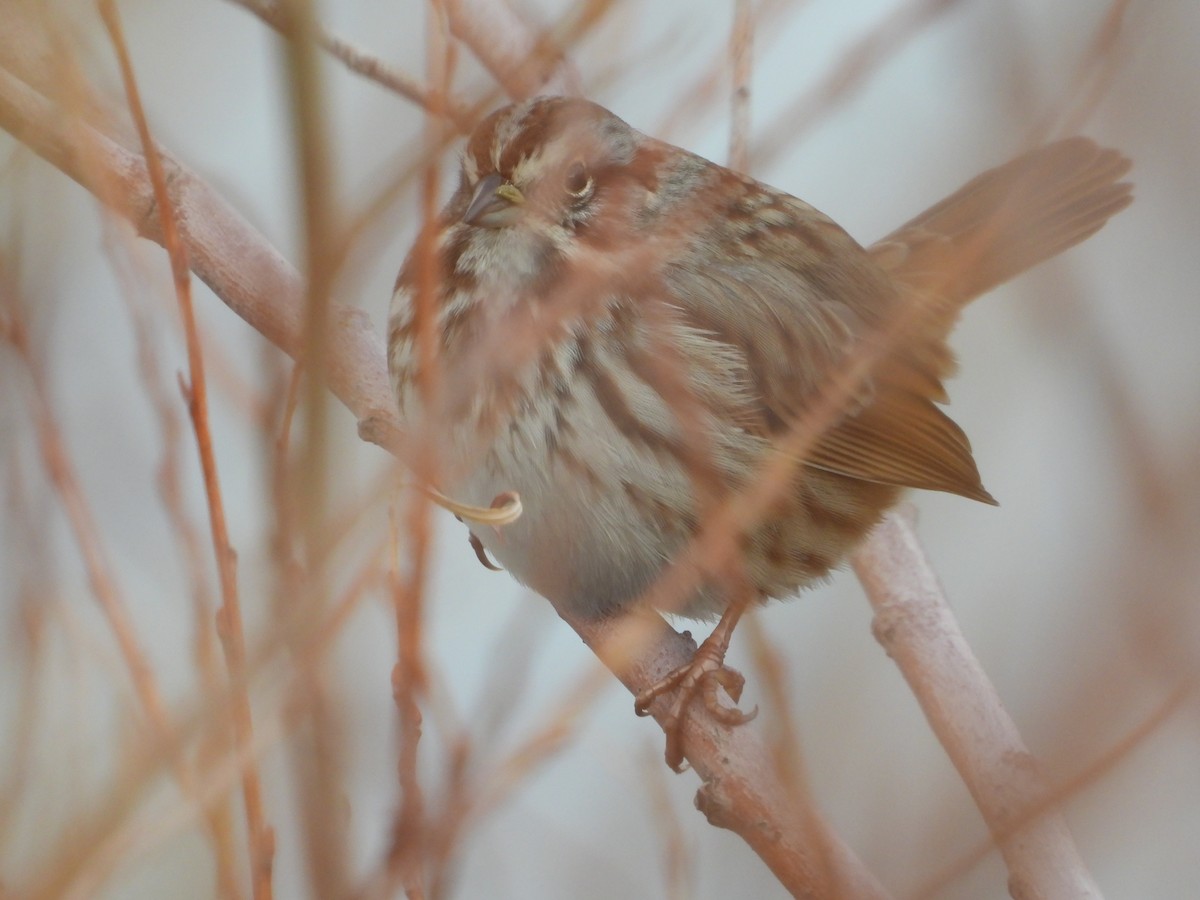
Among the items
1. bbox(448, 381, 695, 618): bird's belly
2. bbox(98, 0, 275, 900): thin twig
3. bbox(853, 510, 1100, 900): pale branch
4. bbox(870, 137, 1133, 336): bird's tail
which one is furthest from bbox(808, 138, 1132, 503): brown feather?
bbox(98, 0, 275, 900): thin twig

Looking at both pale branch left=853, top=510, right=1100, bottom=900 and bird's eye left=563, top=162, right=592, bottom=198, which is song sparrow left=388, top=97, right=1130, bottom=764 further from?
pale branch left=853, top=510, right=1100, bottom=900

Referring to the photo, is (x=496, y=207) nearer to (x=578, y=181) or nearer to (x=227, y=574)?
(x=578, y=181)

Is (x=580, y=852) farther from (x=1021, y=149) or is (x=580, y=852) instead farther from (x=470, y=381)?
(x=1021, y=149)

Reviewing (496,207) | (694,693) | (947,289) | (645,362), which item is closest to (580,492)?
(645,362)

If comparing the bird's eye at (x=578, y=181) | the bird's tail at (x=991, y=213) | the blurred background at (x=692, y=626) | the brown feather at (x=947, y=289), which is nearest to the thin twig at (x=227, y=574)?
the blurred background at (x=692, y=626)

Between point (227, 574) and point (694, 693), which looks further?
point (694, 693)

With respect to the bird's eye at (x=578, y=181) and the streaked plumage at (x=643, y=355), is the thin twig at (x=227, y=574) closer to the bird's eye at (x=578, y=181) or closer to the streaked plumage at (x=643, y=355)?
the streaked plumage at (x=643, y=355)
